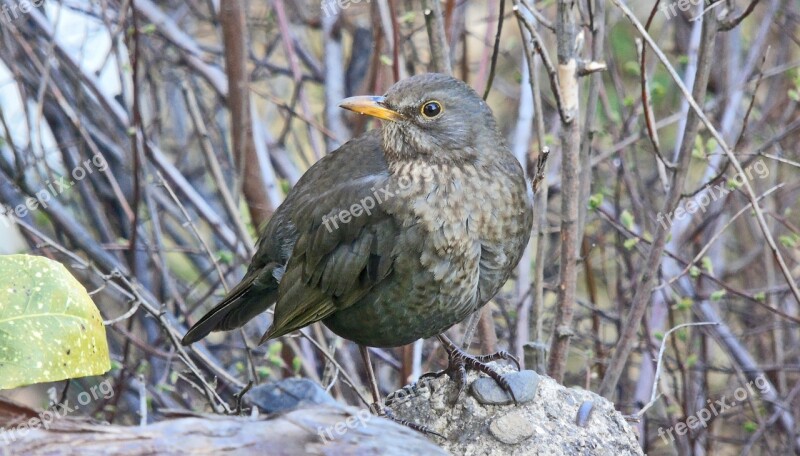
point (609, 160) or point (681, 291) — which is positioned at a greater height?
point (609, 160)

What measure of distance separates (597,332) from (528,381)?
2.26 metres

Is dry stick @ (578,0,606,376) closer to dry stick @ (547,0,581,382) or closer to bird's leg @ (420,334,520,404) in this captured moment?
dry stick @ (547,0,581,382)

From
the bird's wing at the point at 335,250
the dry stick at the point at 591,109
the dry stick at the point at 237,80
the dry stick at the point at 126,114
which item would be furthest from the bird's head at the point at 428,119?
the dry stick at the point at 126,114

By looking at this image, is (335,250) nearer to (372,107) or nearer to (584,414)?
(372,107)

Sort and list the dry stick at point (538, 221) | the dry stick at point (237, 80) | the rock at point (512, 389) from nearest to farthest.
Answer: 1. the rock at point (512, 389)
2. the dry stick at point (538, 221)
3. the dry stick at point (237, 80)

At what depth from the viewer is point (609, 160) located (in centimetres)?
618

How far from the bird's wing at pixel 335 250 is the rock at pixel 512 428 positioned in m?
0.71

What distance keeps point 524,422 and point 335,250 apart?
105cm

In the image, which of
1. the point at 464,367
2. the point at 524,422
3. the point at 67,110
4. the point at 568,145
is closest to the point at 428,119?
the point at 568,145

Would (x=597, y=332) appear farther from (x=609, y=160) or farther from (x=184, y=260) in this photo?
(x=184, y=260)

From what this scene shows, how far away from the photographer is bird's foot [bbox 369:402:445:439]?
3.56m

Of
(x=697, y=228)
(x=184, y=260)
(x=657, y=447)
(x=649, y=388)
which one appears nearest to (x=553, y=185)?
(x=697, y=228)

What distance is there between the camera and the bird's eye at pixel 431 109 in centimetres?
383

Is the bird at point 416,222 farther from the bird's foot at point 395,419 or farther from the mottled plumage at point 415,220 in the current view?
the bird's foot at point 395,419
